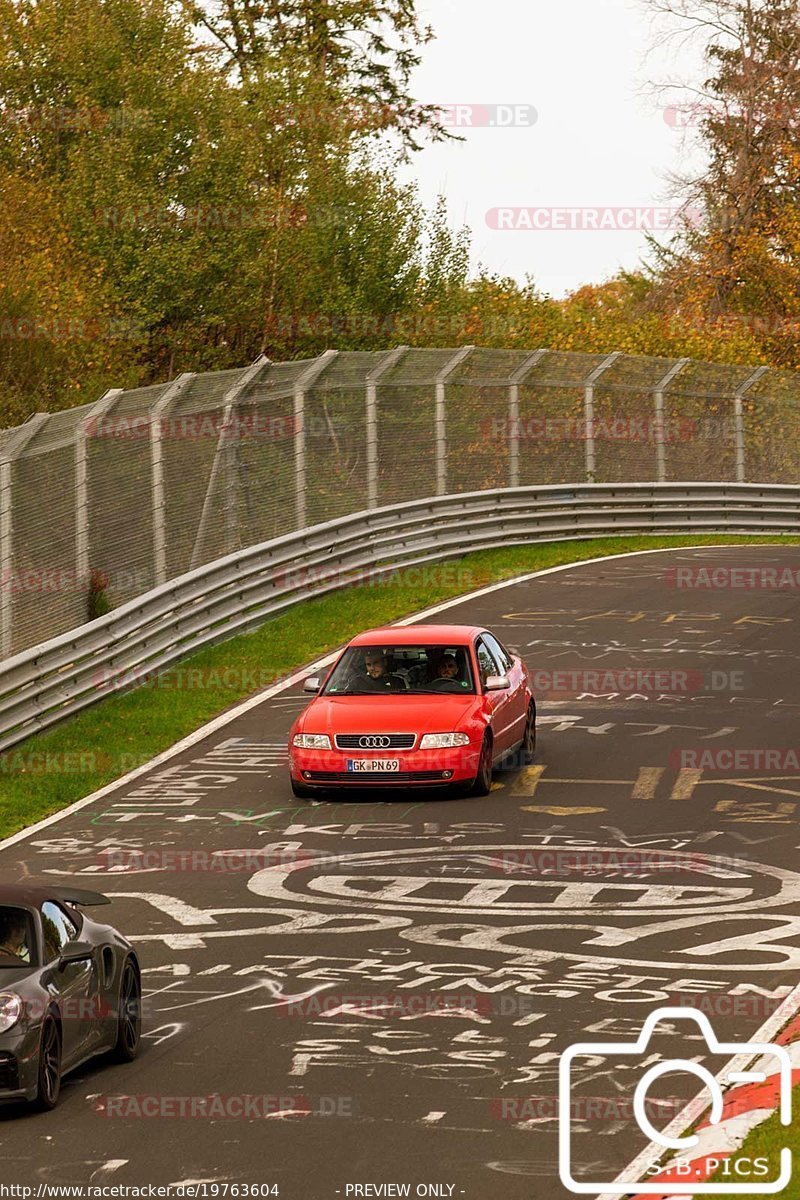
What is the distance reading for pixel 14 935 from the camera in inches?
380

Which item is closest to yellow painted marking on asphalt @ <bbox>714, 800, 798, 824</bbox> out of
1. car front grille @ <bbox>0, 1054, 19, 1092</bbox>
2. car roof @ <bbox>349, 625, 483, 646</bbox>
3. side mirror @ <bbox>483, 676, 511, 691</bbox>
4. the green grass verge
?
side mirror @ <bbox>483, 676, 511, 691</bbox>

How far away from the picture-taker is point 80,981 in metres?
9.66

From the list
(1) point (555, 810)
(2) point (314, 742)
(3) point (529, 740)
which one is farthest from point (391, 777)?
(3) point (529, 740)

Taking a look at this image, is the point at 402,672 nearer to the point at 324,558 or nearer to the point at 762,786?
the point at 762,786

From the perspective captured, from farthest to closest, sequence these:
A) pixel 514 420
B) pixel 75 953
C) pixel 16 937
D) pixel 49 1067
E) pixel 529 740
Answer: pixel 514 420 → pixel 529 740 → pixel 75 953 → pixel 16 937 → pixel 49 1067

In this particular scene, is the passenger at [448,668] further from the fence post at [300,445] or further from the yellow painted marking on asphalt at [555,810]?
the fence post at [300,445]

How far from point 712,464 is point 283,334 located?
9518 mm

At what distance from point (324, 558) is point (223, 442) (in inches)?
104

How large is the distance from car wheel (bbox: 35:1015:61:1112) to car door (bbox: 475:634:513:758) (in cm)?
893

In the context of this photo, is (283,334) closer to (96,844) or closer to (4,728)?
(4,728)

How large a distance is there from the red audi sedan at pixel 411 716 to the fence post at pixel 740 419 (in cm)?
2192

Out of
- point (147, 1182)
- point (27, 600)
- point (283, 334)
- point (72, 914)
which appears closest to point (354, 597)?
point (27, 600)

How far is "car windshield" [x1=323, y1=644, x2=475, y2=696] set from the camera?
18203 millimetres

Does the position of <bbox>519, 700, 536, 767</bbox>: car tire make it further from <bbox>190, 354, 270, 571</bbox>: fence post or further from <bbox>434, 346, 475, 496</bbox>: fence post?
<bbox>434, 346, 475, 496</bbox>: fence post
